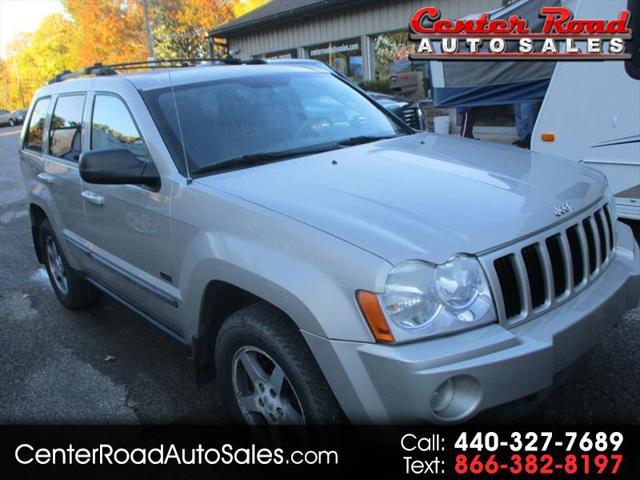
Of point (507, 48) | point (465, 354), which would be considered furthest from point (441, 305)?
point (507, 48)

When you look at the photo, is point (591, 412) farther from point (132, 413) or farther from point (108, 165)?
point (108, 165)

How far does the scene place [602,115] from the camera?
5.18 m

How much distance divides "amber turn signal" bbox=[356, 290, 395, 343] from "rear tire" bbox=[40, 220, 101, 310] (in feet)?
9.85

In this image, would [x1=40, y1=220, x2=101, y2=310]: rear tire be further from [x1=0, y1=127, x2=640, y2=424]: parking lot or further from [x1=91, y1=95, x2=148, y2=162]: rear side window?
[x1=91, y1=95, x2=148, y2=162]: rear side window

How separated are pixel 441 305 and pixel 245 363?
3.23 feet

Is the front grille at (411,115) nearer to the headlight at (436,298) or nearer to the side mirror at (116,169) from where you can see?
the side mirror at (116,169)

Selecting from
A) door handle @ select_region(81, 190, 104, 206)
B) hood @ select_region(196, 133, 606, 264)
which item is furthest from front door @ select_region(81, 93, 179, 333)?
hood @ select_region(196, 133, 606, 264)

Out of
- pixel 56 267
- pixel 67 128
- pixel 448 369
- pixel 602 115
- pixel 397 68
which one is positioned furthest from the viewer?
pixel 397 68

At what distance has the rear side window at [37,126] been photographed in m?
4.61

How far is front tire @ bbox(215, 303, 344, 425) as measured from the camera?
216cm

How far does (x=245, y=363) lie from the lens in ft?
8.31

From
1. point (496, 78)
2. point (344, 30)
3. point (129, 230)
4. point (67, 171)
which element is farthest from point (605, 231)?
point (344, 30)

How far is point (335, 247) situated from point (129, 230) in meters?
1.63

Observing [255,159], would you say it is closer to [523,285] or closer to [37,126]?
[523,285]
